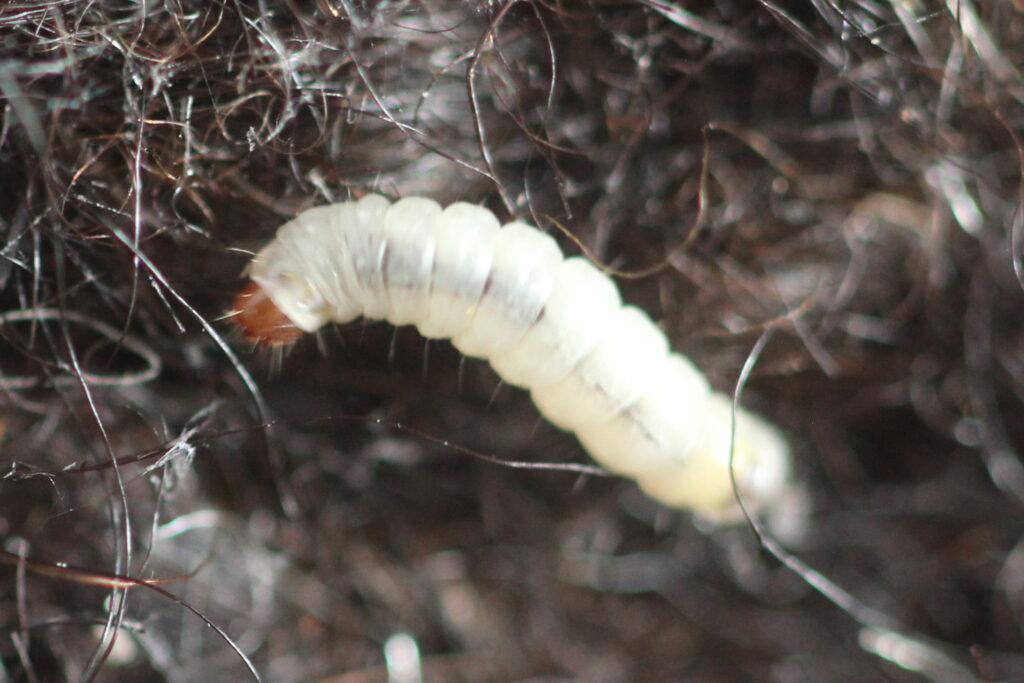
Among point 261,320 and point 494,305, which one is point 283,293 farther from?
point 494,305

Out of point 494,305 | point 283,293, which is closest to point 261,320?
point 283,293

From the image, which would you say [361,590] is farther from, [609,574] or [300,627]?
[609,574]

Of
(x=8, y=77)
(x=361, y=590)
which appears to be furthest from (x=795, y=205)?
(x=8, y=77)

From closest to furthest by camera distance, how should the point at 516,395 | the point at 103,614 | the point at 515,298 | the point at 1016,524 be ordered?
the point at 515,298 < the point at 103,614 < the point at 516,395 < the point at 1016,524

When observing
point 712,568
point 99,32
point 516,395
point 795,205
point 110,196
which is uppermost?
point 99,32
